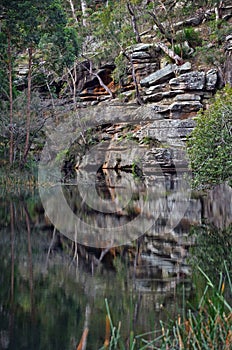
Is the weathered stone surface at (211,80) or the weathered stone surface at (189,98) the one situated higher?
the weathered stone surface at (211,80)

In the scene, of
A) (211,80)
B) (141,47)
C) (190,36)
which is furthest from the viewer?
(141,47)

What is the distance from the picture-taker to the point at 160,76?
915 inches

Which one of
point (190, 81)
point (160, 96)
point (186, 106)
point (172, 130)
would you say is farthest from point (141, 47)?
point (172, 130)

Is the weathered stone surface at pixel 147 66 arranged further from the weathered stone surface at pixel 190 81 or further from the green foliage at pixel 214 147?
the green foliage at pixel 214 147

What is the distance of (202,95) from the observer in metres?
21.6

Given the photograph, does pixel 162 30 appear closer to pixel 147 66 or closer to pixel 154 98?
pixel 147 66

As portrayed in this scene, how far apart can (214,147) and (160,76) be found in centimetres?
1421

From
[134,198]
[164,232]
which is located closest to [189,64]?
[134,198]

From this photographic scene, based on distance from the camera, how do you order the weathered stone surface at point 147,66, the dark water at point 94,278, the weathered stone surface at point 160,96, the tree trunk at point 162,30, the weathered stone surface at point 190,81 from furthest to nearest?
the weathered stone surface at point 147,66, the tree trunk at point 162,30, the weathered stone surface at point 160,96, the weathered stone surface at point 190,81, the dark water at point 94,278

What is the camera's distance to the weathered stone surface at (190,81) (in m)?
21.5

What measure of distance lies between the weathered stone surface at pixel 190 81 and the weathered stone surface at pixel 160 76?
3.72 ft

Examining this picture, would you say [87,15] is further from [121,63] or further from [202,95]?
[202,95]

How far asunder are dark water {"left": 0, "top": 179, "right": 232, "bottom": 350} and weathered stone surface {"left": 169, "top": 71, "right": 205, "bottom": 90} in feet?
46.6

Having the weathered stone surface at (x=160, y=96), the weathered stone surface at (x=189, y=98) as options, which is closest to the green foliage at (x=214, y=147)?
the weathered stone surface at (x=189, y=98)
